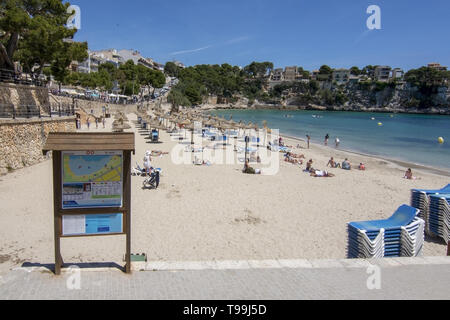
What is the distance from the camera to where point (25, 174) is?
12516 mm

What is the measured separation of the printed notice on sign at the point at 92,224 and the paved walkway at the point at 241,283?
557 millimetres

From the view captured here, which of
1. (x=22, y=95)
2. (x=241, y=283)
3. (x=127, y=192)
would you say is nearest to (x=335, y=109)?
(x=22, y=95)

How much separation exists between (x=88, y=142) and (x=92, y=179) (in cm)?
51

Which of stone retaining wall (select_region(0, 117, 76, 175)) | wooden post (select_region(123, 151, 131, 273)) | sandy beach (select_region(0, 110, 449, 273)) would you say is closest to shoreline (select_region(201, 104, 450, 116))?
stone retaining wall (select_region(0, 117, 76, 175))

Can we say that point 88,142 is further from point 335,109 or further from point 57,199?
point 335,109

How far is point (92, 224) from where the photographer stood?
435cm

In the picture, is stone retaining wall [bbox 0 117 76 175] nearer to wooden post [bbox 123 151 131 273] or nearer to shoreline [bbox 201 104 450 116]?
wooden post [bbox 123 151 131 273]

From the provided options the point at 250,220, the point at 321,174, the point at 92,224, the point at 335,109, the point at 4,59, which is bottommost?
the point at 250,220

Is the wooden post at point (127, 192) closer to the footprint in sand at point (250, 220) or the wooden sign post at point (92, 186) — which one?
the wooden sign post at point (92, 186)

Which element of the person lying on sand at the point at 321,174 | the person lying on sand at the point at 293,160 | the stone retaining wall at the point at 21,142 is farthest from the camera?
the person lying on sand at the point at 293,160

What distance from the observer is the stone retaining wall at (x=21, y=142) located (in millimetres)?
12266

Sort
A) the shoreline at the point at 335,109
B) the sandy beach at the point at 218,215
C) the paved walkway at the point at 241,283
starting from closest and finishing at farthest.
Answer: the paved walkway at the point at 241,283, the sandy beach at the point at 218,215, the shoreline at the point at 335,109

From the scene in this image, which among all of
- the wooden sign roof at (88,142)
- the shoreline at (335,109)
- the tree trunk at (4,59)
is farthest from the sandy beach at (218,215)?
the shoreline at (335,109)
